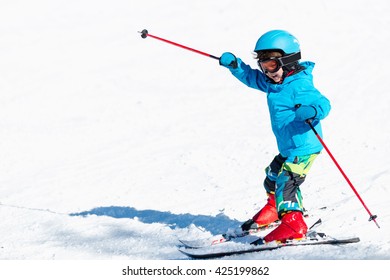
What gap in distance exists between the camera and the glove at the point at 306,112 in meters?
5.60

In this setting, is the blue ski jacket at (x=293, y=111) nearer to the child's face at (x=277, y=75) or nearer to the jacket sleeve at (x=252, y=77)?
the child's face at (x=277, y=75)

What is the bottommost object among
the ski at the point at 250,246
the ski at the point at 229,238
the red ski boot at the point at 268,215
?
the ski at the point at 250,246

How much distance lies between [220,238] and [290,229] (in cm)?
77

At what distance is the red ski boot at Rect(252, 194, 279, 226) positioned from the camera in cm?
664

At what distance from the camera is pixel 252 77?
6.41 meters

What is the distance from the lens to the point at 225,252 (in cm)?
607

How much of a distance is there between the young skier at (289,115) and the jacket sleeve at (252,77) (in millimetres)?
97

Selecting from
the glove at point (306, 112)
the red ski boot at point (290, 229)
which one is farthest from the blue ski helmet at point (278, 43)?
the red ski boot at point (290, 229)

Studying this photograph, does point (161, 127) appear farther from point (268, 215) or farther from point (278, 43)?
point (278, 43)

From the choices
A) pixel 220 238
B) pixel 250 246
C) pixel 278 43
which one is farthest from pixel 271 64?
pixel 220 238

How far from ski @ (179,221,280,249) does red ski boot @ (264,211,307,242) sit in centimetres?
46

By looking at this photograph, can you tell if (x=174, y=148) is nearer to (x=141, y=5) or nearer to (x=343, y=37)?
(x=343, y=37)

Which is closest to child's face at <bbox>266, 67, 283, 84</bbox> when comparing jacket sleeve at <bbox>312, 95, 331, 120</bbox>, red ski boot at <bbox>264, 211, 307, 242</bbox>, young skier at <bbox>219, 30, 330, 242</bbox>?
young skier at <bbox>219, 30, 330, 242</bbox>

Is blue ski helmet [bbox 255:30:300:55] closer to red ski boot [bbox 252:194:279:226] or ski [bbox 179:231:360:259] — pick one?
red ski boot [bbox 252:194:279:226]
